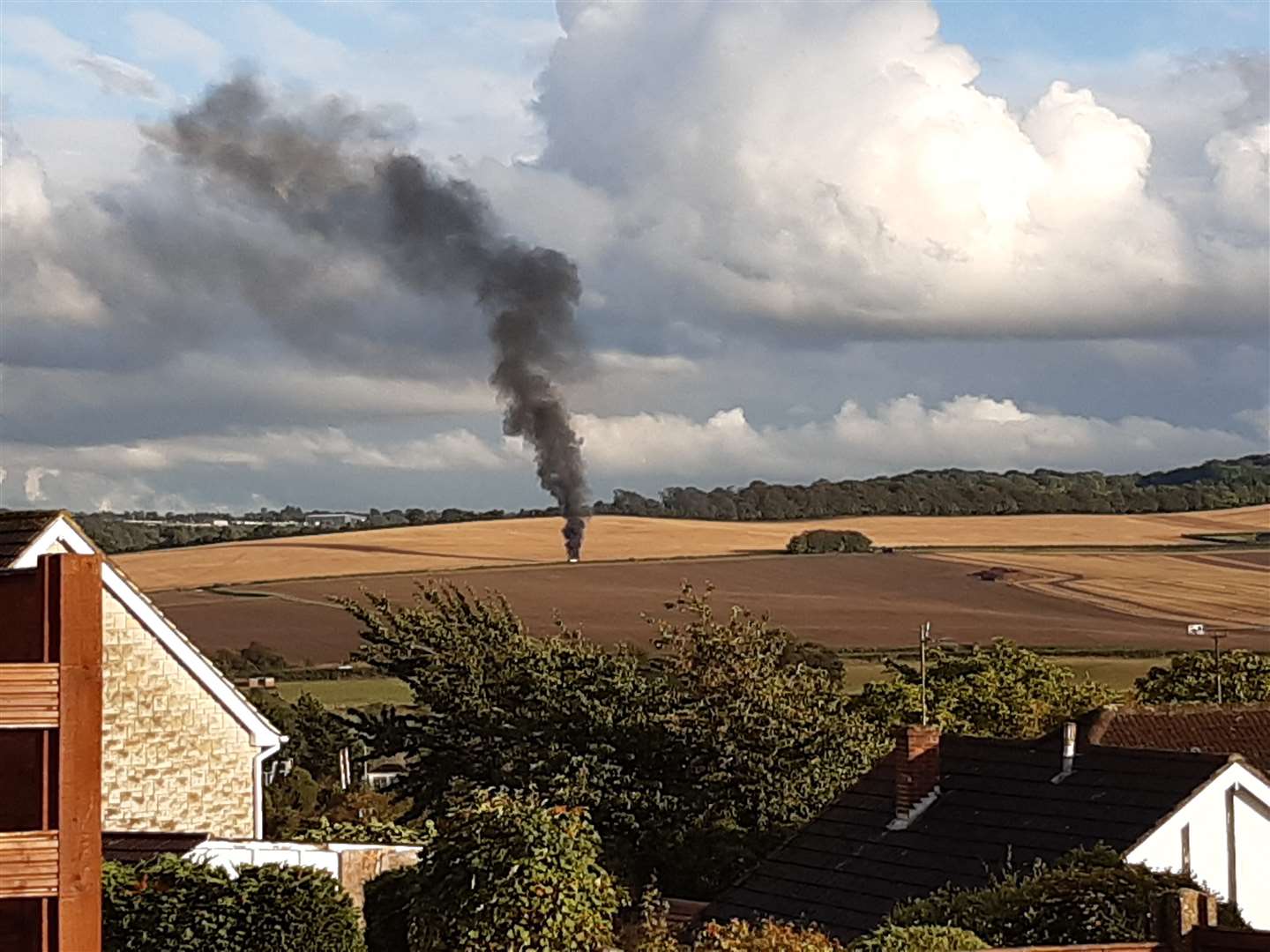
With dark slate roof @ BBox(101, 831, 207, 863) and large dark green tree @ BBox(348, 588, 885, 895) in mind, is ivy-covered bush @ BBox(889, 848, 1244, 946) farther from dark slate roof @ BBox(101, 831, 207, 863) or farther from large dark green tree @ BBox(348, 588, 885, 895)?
large dark green tree @ BBox(348, 588, 885, 895)

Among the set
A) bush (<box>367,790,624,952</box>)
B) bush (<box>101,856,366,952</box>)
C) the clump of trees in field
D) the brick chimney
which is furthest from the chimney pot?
the clump of trees in field

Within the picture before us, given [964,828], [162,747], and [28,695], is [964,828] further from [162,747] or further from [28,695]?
[28,695]

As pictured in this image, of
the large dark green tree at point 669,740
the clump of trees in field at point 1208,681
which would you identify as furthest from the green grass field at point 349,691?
the large dark green tree at point 669,740

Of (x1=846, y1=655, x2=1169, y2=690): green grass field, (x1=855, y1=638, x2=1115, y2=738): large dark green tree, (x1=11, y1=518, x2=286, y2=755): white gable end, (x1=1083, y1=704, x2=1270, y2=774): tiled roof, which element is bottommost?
(x1=846, y1=655, x2=1169, y2=690): green grass field

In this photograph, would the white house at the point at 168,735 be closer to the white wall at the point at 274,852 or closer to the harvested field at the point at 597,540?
the white wall at the point at 274,852

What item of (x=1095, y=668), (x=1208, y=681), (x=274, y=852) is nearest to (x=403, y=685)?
(x=1095, y=668)

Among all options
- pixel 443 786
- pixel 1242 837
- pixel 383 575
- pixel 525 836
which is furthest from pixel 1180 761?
pixel 383 575
